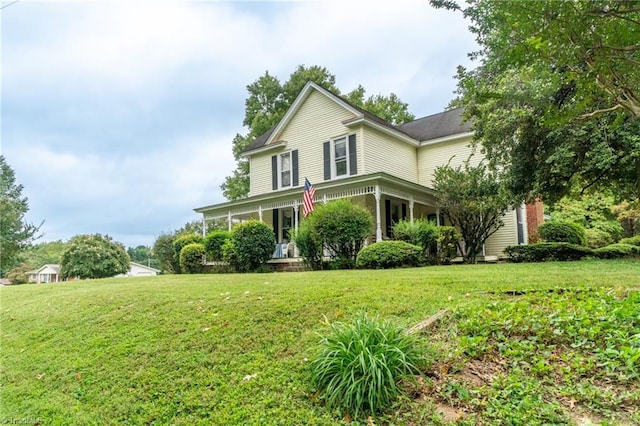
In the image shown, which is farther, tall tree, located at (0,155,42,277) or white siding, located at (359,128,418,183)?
tall tree, located at (0,155,42,277)

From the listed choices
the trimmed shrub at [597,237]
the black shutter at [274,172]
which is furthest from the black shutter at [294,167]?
the trimmed shrub at [597,237]

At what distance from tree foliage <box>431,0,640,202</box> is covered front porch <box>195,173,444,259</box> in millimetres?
3618

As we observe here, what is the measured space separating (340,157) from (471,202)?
19.4 feet

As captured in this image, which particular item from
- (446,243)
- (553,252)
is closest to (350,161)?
(446,243)

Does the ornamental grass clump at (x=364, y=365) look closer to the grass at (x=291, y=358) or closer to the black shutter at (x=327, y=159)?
the grass at (x=291, y=358)

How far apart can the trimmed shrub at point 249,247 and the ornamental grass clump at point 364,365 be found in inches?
444

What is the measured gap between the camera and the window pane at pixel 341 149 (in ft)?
55.5

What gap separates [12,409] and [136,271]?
56.8 metres

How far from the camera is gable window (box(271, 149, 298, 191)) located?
1866cm

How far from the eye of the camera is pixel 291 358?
3646 millimetres

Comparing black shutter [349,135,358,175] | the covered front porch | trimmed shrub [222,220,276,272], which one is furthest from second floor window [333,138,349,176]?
trimmed shrub [222,220,276,272]

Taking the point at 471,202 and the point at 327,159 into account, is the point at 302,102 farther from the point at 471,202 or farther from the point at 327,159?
the point at 471,202

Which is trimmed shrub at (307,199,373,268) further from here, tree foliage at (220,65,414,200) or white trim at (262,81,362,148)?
tree foliage at (220,65,414,200)

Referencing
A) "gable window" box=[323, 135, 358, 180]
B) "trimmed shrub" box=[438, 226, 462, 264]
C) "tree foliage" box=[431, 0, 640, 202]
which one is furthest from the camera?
"gable window" box=[323, 135, 358, 180]
